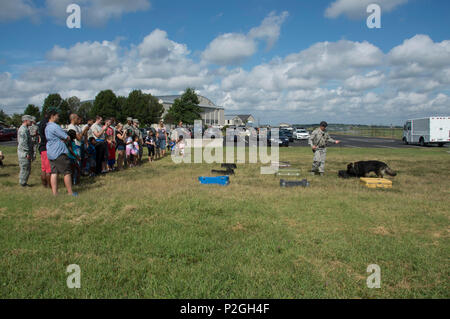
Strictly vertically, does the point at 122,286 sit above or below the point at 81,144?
below

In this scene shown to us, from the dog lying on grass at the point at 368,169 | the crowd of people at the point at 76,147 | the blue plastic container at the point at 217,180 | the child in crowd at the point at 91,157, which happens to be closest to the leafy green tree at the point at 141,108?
the crowd of people at the point at 76,147

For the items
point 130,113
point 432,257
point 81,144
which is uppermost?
point 130,113

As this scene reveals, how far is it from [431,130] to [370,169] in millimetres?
24511

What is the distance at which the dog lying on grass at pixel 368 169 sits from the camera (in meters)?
10.2

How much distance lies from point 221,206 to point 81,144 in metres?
5.85

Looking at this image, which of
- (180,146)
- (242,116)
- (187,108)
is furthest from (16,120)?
(242,116)

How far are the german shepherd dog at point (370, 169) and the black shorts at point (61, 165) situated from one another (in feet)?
29.3

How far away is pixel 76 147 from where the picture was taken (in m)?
9.49

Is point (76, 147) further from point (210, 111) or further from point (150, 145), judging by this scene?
point (210, 111)

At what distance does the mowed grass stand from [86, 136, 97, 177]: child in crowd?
221 centimetres

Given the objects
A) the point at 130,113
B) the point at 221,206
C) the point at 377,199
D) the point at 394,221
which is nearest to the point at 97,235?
the point at 221,206

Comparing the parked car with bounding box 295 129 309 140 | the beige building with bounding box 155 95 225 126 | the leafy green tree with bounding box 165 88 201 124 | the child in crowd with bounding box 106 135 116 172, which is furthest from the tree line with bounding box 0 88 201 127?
the child in crowd with bounding box 106 135 116 172

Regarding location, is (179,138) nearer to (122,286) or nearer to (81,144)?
(81,144)

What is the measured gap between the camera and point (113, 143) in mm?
11312
